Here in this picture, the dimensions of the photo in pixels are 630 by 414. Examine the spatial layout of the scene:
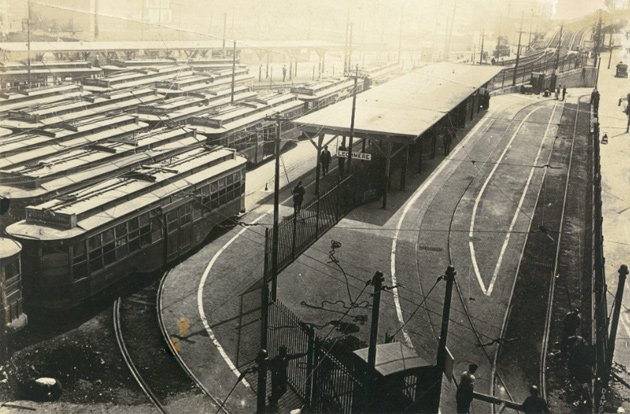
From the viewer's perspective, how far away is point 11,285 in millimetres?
17781

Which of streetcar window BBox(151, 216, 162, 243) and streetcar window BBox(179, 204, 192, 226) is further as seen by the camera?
streetcar window BBox(179, 204, 192, 226)

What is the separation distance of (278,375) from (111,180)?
10780 mm

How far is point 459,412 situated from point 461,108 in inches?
1478

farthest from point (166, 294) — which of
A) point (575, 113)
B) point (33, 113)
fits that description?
point (575, 113)

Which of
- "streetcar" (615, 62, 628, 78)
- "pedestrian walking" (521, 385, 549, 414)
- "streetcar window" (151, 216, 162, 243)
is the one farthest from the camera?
"streetcar" (615, 62, 628, 78)

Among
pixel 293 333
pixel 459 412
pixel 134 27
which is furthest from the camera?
pixel 134 27

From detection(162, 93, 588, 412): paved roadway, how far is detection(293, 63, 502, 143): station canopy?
349 centimetres

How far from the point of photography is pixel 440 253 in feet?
83.6

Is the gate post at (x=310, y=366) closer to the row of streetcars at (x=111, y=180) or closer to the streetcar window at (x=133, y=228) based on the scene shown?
the row of streetcars at (x=111, y=180)

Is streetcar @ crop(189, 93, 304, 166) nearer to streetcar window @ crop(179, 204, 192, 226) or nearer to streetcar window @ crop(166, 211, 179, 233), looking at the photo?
streetcar window @ crop(179, 204, 192, 226)

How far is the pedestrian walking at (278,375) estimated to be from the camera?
50.3ft

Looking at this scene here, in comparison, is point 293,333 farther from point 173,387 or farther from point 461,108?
point 461,108

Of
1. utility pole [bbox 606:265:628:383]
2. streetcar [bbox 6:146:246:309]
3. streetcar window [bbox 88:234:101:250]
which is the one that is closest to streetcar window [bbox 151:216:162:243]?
streetcar [bbox 6:146:246:309]

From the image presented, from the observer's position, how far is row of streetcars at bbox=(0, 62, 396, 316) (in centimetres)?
1909
